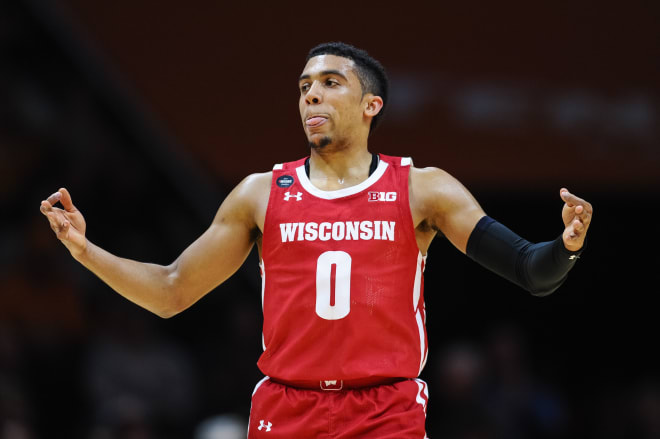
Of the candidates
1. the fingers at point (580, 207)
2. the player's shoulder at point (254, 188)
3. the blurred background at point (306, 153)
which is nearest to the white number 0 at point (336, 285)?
the player's shoulder at point (254, 188)

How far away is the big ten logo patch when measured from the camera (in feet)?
14.6

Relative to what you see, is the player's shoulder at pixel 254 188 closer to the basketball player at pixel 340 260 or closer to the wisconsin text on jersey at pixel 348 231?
the basketball player at pixel 340 260

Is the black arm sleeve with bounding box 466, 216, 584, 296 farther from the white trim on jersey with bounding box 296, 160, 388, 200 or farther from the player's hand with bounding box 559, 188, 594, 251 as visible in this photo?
the white trim on jersey with bounding box 296, 160, 388, 200

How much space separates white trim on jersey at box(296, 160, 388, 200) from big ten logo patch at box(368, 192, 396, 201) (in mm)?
59

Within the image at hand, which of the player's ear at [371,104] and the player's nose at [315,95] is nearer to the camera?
the player's nose at [315,95]

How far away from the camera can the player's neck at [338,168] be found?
4574mm

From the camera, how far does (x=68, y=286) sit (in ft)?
29.5

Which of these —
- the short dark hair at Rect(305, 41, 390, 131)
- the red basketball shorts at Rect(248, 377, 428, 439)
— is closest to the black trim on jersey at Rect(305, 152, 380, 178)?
the short dark hair at Rect(305, 41, 390, 131)

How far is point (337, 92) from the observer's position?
4.57 metres

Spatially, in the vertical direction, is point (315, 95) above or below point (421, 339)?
above

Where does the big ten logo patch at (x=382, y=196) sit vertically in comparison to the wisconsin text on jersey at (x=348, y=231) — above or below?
above

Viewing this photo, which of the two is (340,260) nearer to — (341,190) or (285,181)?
(341,190)

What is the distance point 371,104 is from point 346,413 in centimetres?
150

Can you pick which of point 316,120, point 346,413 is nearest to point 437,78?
point 316,120
